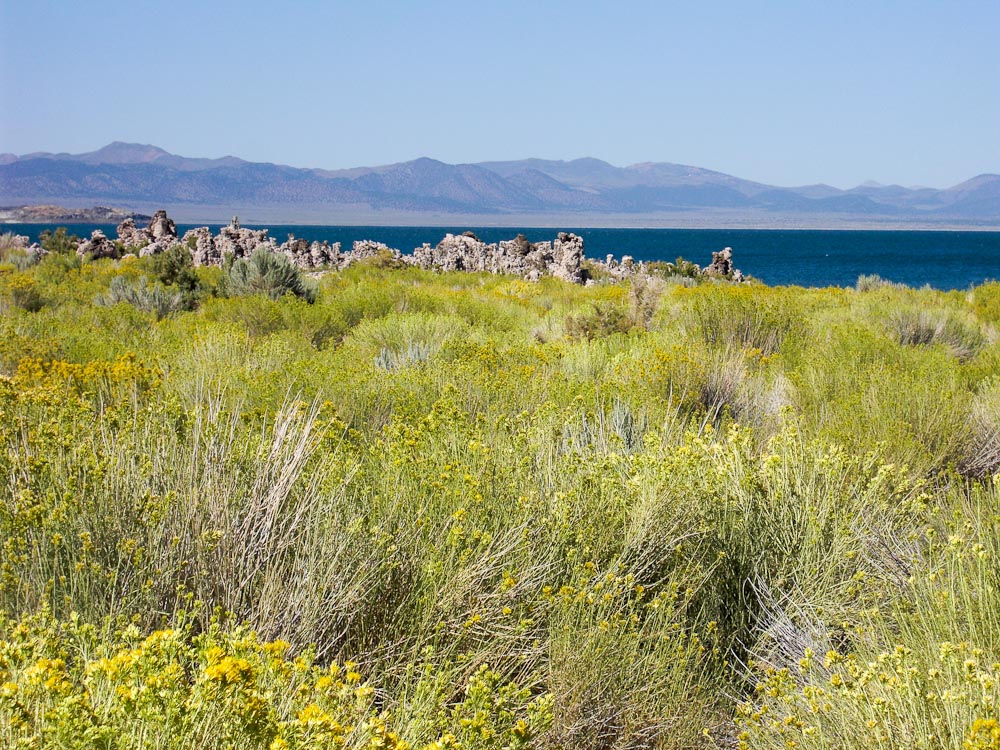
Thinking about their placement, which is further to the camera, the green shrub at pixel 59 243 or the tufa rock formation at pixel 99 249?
the green shrub at pixel 59 243

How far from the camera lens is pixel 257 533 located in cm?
361

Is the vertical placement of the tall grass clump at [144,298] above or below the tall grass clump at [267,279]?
below

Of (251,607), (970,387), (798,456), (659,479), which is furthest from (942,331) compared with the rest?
(251,607)

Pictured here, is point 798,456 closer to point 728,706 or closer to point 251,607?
point 728,706

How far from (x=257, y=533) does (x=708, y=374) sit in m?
5.43

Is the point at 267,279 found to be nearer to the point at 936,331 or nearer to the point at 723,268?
the point at 936,331

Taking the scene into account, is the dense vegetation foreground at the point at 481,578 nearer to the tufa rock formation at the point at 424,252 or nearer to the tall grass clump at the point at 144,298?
the tall grass clump at the point at 144,298

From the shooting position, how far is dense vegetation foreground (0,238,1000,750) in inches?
88.7

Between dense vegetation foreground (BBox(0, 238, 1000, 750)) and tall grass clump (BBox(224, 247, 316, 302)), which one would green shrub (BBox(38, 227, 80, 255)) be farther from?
dense vegetation foreground (BBox(0, 238, 1000, 750))

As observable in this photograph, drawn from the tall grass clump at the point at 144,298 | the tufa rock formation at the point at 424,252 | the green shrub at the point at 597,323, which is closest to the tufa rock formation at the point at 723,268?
the tufa rock formation at the point at 424,252

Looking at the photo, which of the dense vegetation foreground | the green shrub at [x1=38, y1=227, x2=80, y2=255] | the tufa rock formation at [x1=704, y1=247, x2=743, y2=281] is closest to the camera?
the dense vegetation foreground

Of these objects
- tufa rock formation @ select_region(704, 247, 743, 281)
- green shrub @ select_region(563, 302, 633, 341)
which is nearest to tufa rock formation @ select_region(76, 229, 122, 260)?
green shrub @ select_region(563, 302, 633, 341)

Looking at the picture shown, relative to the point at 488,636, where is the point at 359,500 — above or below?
above

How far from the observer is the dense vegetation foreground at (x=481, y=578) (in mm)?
2254
